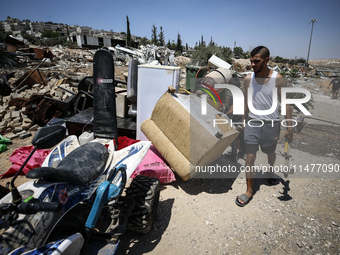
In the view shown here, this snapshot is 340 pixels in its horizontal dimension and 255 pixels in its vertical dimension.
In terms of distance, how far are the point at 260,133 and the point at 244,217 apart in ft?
3.84

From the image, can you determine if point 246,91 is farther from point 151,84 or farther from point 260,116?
point 151,84

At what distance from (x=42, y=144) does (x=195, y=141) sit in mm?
1704

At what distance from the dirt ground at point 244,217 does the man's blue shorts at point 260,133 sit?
789 millimetres

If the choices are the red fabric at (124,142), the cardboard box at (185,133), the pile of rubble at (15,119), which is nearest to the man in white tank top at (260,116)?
the cardboard box at (185,133)

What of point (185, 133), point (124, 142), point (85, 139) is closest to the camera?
point (185, 133)

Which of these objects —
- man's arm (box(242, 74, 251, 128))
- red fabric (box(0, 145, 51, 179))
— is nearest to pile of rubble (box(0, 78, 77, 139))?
red fabric (box(0, 145, 51, 179))

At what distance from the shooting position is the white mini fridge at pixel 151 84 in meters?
3.55

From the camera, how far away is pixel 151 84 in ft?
11.9

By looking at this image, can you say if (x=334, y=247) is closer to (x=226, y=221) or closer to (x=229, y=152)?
(x=226, y=221)

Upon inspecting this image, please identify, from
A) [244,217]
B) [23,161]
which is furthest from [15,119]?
[244,217]

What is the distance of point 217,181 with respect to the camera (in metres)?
3.12

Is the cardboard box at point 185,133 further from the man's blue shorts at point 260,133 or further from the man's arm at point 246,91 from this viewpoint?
the man's arm at point 246,91

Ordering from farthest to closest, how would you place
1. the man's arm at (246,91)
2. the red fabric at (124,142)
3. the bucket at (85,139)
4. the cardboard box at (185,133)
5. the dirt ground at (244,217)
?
the red fabric at (124,142) < the bucket at (85,139) < the man's arm at (246,91) < the cardboard box at (185,133) < the dirt ground at (244,217)

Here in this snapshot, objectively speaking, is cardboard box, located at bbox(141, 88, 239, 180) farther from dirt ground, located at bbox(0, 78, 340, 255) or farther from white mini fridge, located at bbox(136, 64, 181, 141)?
white mini fridge, located at bbox(136, 64, 181, 141)
